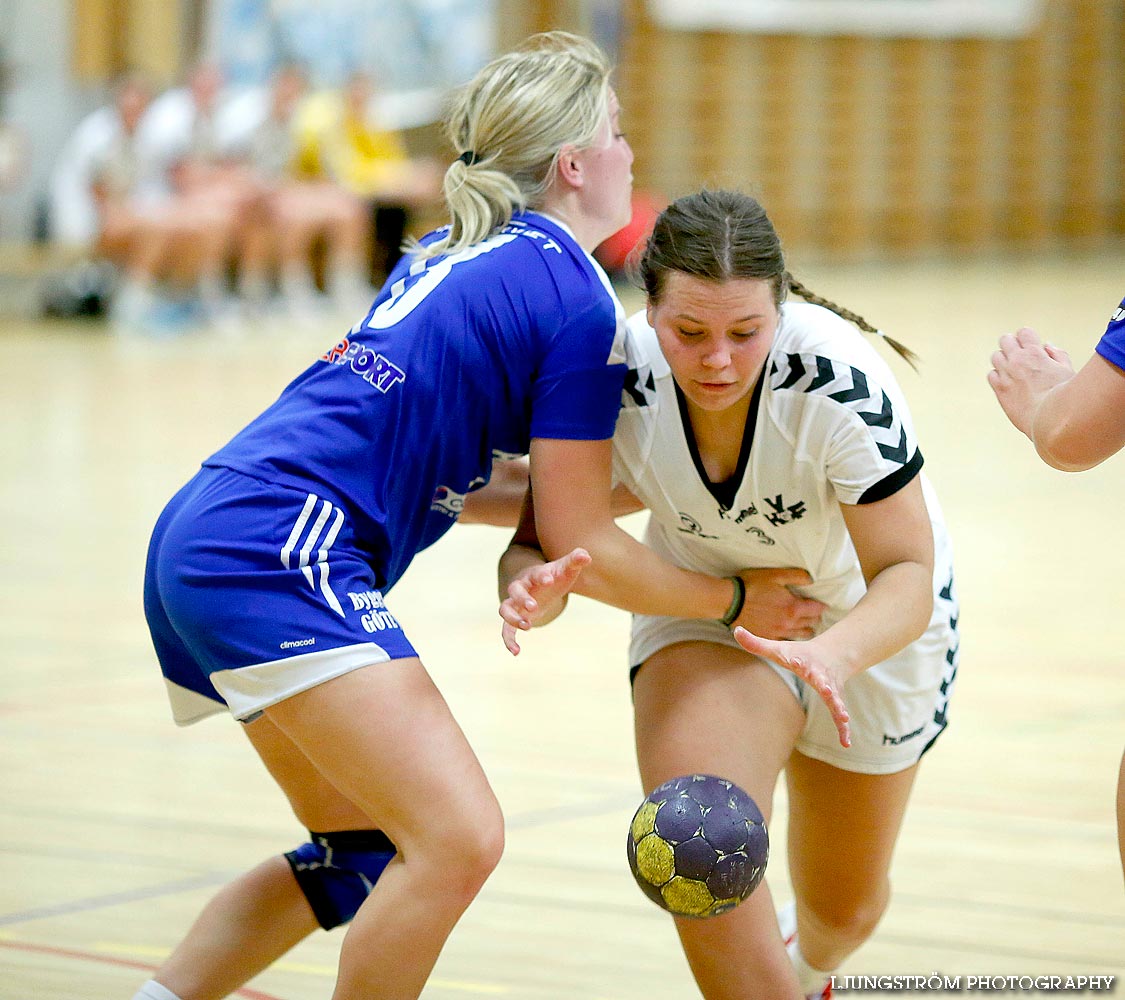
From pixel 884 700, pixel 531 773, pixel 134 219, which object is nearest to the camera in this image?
pixel 884 700

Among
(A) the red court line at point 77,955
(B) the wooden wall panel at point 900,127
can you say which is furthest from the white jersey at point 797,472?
(B) the wooden wall panel at point 900,127

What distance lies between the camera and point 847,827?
2.84 metres

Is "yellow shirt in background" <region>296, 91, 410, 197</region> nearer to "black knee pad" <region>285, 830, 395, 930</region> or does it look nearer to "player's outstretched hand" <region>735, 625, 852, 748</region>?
"black knee pad" <region>285, 830, 395, 930</region>

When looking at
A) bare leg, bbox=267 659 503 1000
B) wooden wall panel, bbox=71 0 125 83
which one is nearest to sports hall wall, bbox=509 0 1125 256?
wooden wall panel, bbox=71 0 125 83

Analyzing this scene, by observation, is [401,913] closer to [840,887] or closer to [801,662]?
[801,662]

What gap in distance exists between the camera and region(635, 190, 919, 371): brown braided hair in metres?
2.37

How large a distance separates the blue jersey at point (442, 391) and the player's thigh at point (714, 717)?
0.48 metres

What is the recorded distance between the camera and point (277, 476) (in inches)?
91.6

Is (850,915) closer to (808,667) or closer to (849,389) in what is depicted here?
(808,667)

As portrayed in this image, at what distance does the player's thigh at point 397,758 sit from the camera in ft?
7.28

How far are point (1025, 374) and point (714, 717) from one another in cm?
71

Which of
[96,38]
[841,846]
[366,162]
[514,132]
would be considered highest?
[514,132]

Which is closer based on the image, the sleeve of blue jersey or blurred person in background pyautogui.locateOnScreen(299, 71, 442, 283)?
the sleeve of blue jersey

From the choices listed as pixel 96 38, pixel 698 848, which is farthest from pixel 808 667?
pixel 96 38
